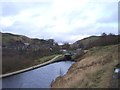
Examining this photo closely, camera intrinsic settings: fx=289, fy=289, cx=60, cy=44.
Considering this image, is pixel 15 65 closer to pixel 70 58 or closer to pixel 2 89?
pixel 2 89

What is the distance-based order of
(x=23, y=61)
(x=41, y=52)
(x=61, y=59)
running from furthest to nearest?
(x=41, y=52) → (x=61, y=59) → (x=23, y=61)

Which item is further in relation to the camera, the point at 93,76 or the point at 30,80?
the point at 30,80

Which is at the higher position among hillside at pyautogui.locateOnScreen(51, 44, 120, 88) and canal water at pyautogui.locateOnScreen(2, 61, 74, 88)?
hillside at pyautogui.locateOnScreen(51, 44, 120, 88)

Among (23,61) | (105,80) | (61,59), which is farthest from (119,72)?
(61,59)

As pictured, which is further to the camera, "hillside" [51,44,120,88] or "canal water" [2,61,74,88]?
"canal water" [2,61,74,88]

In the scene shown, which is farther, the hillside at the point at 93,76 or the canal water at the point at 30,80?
the canal water at the point at 30,80

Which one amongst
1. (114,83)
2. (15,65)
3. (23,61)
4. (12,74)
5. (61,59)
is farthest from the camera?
(61,59)

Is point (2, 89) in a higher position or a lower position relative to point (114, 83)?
lower

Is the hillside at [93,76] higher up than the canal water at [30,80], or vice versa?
the hillside at [93,76]

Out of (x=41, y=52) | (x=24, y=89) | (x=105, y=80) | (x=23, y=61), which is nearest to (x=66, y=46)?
(x=41, y=52)

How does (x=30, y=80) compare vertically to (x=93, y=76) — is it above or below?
below

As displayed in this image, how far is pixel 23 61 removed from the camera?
155ft

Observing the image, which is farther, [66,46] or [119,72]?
[66,46]

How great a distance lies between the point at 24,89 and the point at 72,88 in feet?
23.8
